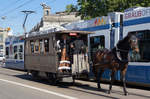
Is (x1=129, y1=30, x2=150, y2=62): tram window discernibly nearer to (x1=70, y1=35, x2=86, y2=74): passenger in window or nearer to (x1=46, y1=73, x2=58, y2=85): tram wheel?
(x1=70, y1=35, x2=86, y2=74): passenger in window

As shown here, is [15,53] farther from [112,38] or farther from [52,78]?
[112,38]

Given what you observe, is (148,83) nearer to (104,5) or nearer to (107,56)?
(107,56)

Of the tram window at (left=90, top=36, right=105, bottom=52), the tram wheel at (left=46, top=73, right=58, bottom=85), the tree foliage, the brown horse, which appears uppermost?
the tree foliage

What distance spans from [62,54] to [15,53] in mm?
12302

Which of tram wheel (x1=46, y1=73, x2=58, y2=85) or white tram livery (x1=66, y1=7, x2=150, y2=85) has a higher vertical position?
white tram livery (x1=66, y1=7, x2=150, y2=85)

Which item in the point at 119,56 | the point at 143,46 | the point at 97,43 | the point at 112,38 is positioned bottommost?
the point at 119,56

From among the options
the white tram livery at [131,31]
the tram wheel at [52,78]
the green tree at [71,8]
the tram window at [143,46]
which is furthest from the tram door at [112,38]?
the green tree at [71,8]

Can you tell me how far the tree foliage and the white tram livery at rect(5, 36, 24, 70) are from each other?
7034mm

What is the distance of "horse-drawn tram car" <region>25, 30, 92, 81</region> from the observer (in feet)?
38.1

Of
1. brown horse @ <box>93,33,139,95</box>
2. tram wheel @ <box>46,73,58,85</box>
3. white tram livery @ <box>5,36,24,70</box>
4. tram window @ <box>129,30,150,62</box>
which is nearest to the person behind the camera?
brown horse @ <box>93,33,139,95</box>

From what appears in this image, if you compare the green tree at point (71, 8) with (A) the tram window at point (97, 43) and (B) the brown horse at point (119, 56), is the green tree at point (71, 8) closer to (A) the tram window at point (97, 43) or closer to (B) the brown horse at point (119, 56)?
(A) the tram window at point (97, 43)

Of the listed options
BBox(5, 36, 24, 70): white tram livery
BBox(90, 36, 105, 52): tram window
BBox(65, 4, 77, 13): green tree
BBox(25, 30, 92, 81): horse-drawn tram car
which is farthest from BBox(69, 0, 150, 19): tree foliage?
BBox(25, 30, 92, 81): horse-drawn tram car

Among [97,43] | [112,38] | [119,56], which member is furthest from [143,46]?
[97,43]

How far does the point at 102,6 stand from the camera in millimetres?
23984
